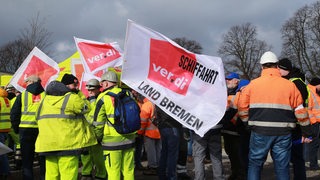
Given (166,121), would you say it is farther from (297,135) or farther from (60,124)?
(297,135)

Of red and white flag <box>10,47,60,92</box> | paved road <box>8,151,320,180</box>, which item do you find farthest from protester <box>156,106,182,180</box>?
red and white flag <box>10,47,60,92</box>

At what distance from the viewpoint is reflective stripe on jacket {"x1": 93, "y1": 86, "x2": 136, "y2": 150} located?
5.55 meters

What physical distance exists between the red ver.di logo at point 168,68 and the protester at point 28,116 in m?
2.23

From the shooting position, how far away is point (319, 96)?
8398 millimetres

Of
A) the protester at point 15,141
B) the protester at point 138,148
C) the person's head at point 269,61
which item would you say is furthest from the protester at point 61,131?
the protester at point 15,141

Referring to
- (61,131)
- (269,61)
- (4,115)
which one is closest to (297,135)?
(269,61)

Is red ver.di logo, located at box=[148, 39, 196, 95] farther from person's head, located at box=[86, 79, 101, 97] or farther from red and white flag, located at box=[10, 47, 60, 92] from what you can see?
red and white flag, located at box=[10, 47, 60, 92]

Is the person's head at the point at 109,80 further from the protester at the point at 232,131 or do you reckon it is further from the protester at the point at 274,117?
the protester at the point at 232,131

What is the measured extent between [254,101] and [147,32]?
169 centimetres

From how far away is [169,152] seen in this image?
21.2 ft

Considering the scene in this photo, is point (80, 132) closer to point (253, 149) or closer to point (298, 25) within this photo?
point (253, 149)

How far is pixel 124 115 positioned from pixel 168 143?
1223mm

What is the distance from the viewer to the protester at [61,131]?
530cm

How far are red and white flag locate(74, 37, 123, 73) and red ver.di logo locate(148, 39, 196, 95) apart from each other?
12.4 feet
